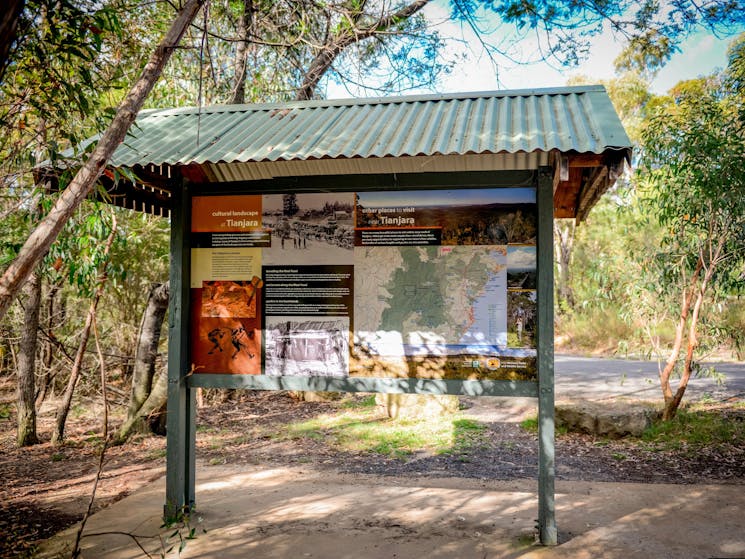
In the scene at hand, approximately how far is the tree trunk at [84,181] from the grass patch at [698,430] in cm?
704

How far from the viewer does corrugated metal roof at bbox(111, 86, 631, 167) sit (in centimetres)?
397

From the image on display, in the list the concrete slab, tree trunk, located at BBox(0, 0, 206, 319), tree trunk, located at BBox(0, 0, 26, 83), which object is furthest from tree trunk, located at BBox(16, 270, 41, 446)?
tree trunk, located at BBox(0, 0, 26, 83)

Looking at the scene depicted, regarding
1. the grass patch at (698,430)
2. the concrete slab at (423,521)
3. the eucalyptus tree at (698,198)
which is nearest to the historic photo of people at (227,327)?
the concrete slab at (423,521)

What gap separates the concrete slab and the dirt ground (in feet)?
1.61

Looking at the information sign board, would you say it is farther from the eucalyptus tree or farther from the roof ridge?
the eucalyptus tree

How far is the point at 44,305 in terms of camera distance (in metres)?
9.49

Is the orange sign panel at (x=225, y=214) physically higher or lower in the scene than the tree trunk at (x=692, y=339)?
higher

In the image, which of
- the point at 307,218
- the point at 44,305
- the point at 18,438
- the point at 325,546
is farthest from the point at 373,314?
the point at 44,305

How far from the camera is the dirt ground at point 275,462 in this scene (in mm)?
5621

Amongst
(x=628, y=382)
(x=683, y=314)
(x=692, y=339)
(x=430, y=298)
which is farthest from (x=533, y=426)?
(x=430, y=298)

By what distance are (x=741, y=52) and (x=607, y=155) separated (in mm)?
5698

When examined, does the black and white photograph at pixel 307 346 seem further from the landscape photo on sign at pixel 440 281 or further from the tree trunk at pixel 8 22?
the tree trunk at pixel 8 22

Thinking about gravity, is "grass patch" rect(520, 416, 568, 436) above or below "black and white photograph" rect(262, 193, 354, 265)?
below

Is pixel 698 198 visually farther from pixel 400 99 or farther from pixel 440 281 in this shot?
pixel 440 281
